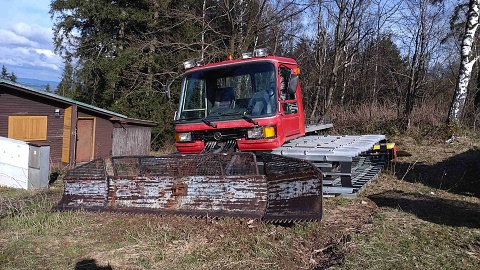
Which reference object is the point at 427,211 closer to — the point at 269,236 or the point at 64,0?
the point at 269,236

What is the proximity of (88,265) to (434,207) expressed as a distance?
5.10 meters

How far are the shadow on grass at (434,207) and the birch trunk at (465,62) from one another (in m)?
8.09

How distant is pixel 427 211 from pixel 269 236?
9.13ft

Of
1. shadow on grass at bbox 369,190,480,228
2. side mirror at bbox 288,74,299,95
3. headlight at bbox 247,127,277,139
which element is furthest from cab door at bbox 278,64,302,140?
shadow on grass at bbox 369,190,480,228

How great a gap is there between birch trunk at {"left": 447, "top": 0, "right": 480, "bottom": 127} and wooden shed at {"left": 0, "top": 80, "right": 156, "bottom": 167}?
15430 mm

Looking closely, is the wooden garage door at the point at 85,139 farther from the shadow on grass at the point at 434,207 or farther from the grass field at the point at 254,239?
the shadow on grass at the point at 434,207

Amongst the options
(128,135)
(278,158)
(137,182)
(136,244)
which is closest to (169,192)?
(137,182)

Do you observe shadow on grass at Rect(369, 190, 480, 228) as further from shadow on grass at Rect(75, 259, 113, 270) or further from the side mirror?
shadow on grass at Rect(75, 259, 113, 270)

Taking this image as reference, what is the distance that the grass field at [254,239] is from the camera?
4258 mm

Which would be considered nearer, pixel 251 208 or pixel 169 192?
pixel 251 208

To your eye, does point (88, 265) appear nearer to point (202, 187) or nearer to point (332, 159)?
→ point (202, 187)

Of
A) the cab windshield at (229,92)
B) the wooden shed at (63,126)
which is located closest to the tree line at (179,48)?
the wooden shed at (63,126)

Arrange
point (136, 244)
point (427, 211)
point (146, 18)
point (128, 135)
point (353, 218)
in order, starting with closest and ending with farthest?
1. point (136, 244)
2. point (353, 218)
3. point (427, 211)
4. point (128, 135)
5. point (146, 18)

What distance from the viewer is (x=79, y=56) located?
90.7 ft
